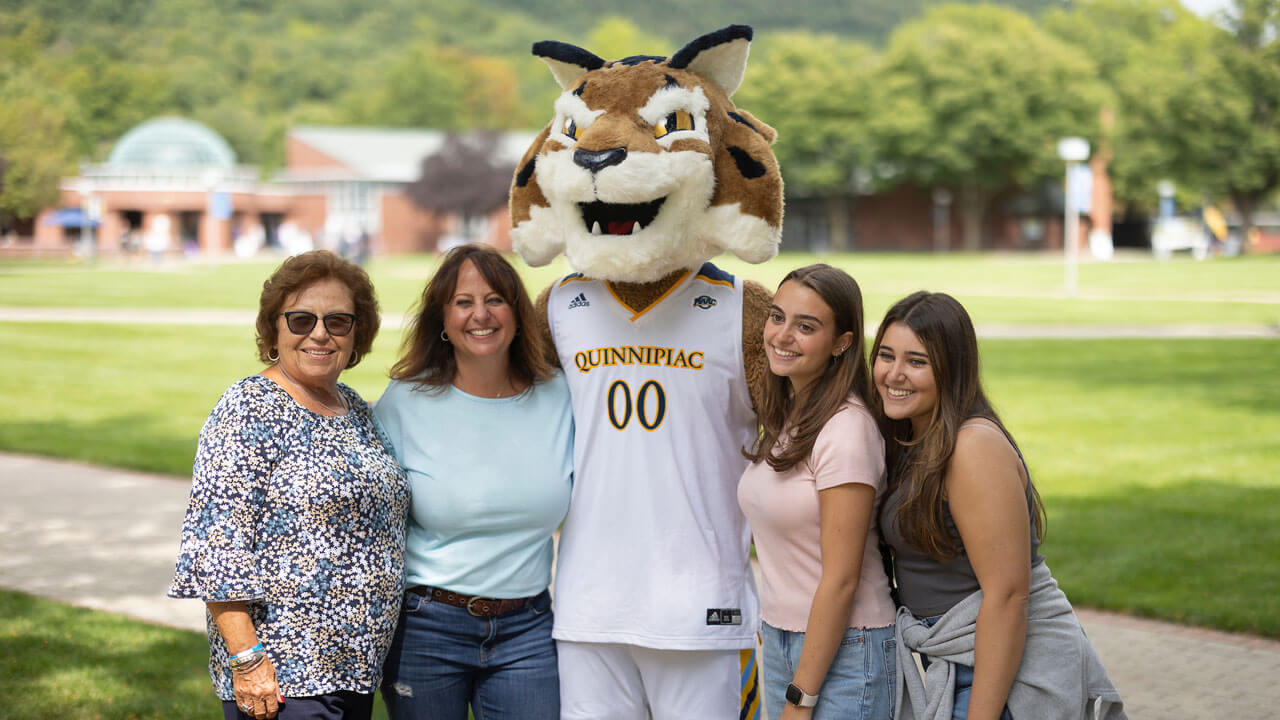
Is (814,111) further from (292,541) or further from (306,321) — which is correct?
(292,541)

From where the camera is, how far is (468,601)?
130 inches

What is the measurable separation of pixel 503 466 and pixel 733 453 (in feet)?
2.22

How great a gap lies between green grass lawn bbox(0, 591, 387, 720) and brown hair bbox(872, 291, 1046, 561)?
315 centimetres

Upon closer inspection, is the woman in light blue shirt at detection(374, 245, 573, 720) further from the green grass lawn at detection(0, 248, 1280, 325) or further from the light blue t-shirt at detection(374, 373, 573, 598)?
the green grass lawn at detection(0, 248, 1280, 325)

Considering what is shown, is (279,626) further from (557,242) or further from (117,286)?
(117,286)

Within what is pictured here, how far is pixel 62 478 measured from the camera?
9.95 meters

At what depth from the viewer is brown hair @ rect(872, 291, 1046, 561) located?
2.83 m

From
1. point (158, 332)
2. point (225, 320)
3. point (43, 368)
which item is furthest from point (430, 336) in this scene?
point (225, 320)

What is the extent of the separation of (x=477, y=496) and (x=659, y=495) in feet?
1.70

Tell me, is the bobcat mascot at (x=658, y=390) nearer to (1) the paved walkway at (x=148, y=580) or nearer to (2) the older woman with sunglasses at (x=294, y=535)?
(2) the older woman with sunglasses at (x=294, y=535)

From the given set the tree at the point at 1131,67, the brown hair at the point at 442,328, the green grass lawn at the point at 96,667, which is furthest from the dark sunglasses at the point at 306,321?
the tree at the point at 1131,67

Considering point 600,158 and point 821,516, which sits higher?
point 600,158

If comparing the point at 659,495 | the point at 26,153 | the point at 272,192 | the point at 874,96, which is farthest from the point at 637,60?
the point at 272,192

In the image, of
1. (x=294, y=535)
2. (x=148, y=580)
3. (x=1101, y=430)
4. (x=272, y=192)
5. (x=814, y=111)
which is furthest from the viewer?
(x=272, y=192)
